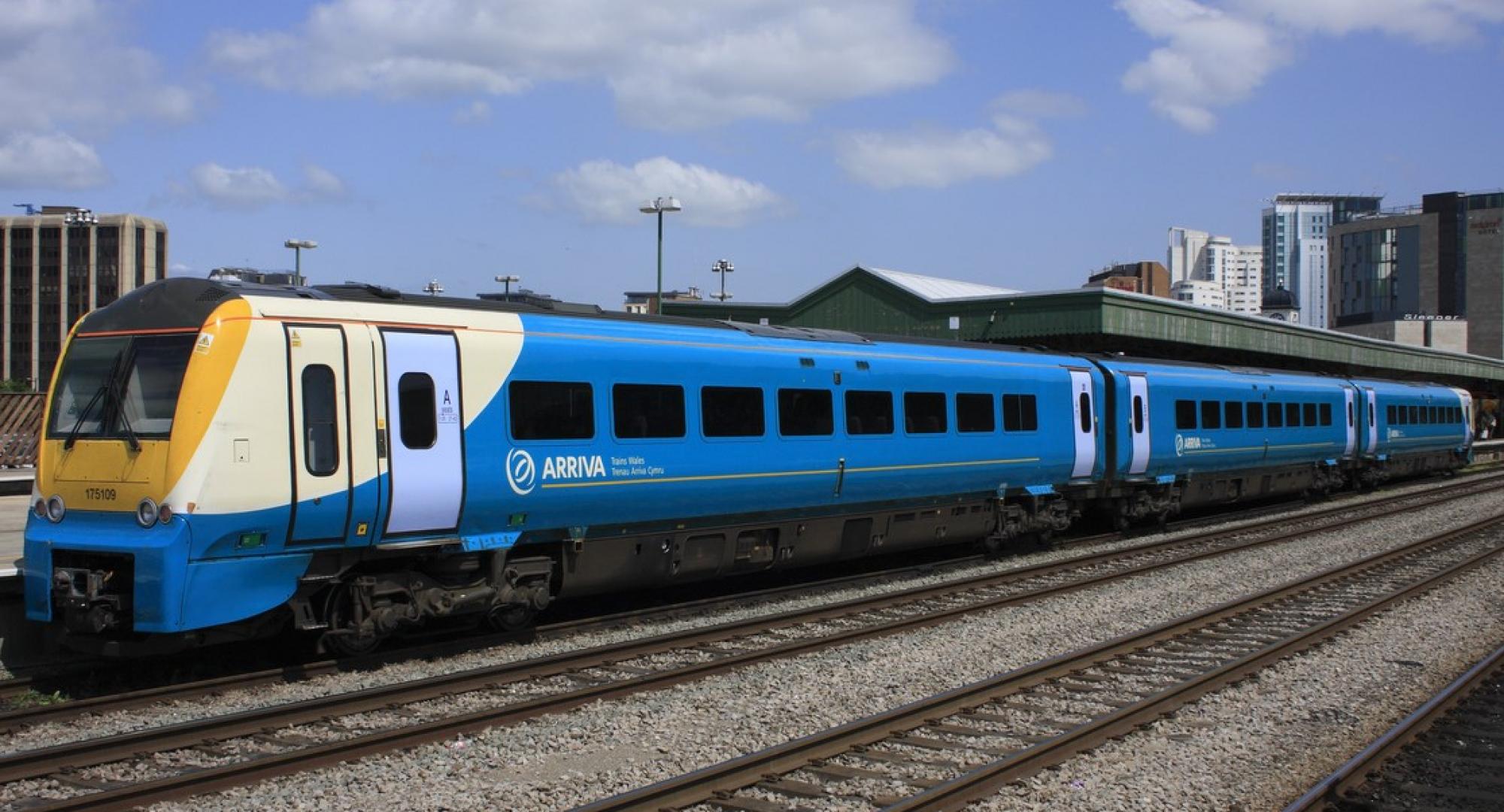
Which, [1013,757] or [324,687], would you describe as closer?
[1013,757]

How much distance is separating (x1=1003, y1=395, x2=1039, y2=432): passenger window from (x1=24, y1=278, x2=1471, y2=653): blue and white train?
12 centimetres

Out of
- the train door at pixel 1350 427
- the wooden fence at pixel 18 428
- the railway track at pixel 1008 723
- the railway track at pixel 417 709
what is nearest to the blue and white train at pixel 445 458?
the railway track at pixel 417 709

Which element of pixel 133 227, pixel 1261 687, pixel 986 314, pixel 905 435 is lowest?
pixel 1261 687

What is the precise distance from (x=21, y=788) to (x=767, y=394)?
837 cm

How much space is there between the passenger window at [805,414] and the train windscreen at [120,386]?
6.59m

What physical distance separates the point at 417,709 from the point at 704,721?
2131 millimetres

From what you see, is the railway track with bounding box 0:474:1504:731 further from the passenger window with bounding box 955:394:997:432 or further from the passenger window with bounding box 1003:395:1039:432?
the passenger window with bounding box 1003:395:1039:432

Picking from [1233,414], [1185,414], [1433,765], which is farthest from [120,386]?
[1233,414]

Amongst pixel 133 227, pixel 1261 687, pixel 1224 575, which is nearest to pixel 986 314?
pixel 1224 575

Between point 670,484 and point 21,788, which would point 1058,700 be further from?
point 21,788

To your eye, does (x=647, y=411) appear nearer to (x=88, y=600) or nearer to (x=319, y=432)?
(x=319, y=432)

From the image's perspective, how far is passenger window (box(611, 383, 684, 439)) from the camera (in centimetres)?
1238

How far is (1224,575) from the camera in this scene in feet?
56.9

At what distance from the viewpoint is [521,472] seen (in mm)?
11398
